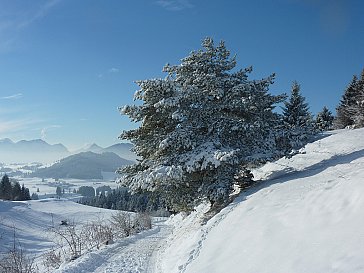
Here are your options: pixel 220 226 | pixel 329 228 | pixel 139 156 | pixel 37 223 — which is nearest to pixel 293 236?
pixel 329 228

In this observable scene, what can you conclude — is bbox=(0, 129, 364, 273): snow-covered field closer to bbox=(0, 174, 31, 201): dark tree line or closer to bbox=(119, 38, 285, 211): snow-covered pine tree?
bbox=(119, 38, 285, 211): snow-covered pine tree

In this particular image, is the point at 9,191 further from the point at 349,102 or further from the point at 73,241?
the point at 73,241

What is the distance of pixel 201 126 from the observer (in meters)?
13.9

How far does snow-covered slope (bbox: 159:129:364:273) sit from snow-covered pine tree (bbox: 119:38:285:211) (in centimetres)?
181

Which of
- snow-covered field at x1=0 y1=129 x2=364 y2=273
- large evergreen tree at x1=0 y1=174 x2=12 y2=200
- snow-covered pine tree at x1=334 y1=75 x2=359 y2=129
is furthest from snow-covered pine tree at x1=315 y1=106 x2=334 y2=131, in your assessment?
large evergreen tree at x1=0 y1=174 x2=12 y2=200

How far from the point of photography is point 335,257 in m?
5.52

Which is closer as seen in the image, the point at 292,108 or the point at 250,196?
the point at 250,196

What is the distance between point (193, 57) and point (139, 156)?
509 cm

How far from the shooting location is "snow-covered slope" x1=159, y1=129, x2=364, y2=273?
583 cm

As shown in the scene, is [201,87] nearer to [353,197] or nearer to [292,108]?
[353,197]

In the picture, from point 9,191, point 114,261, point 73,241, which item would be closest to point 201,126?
point 114,261

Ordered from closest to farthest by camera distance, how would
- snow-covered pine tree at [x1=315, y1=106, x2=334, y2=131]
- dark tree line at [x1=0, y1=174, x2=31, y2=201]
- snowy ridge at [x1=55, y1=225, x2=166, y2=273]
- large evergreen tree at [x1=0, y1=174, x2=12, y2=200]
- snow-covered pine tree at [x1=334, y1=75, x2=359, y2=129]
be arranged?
snowy ridge at [x1=55, y1=225, x2=166, y2=273], snow-covered pine tree at [x1=334, y1=75, x2=359, y2=129], snow-covered pine tree at [x1=315, y1=106, x2=334, y2=131], large evergreen tree at [x1=0, y1=174, x2=12, y2=200], dark tree line at [x1=0, y1=174, x2=31, y2=201]

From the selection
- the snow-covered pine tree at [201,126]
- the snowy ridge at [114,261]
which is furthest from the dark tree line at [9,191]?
the snow-covered pine tree at [201,126]

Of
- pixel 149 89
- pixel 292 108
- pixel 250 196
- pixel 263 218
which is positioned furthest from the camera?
pixel 292 108
